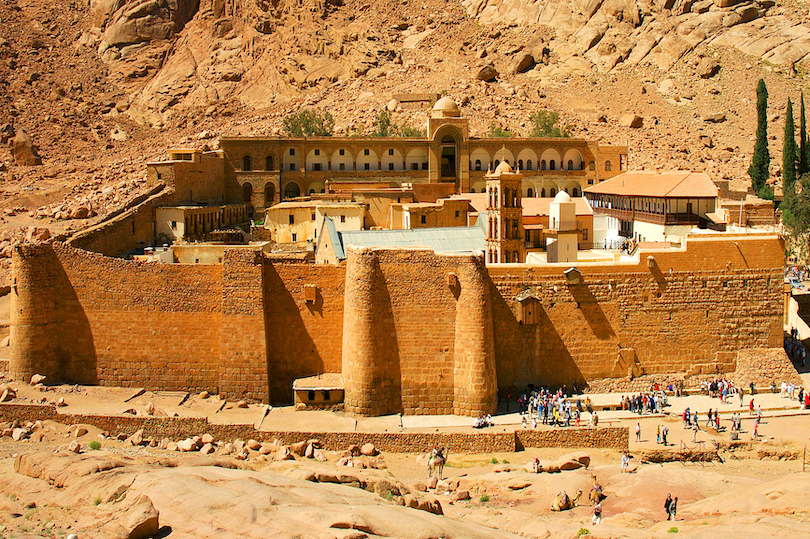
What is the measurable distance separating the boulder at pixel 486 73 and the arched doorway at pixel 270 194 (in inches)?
1004

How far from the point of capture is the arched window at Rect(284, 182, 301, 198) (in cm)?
4547

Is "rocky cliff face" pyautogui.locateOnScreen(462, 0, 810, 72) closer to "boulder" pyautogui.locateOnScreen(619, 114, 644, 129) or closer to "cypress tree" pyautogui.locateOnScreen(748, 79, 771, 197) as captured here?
"boulder" pyautogui.locateOnScreen(619, 114, 644, 129)

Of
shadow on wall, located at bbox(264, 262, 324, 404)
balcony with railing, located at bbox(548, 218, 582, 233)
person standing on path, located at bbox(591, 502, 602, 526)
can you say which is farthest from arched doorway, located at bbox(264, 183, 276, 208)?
person standing on path, located at bbox(591, 502, 602, 526)

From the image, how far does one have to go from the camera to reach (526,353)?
2206cm

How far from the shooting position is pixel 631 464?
18.8 metres

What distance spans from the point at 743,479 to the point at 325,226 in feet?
44.4

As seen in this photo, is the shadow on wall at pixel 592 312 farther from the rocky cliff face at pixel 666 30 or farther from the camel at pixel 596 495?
the rocky cliff face at pixel 666 30

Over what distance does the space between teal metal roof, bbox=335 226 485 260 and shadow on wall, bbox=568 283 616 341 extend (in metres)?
4.48

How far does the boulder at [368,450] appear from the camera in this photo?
19375 millimetres

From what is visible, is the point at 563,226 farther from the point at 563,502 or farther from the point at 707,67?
the point at 707,67

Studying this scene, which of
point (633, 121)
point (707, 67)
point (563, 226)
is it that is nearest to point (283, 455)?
point (563, 226)

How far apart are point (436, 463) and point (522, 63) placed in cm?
5383

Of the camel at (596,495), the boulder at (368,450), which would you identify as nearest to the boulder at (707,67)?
the boulder at (368,450)

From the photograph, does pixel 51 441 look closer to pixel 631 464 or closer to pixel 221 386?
pixel 221 386
